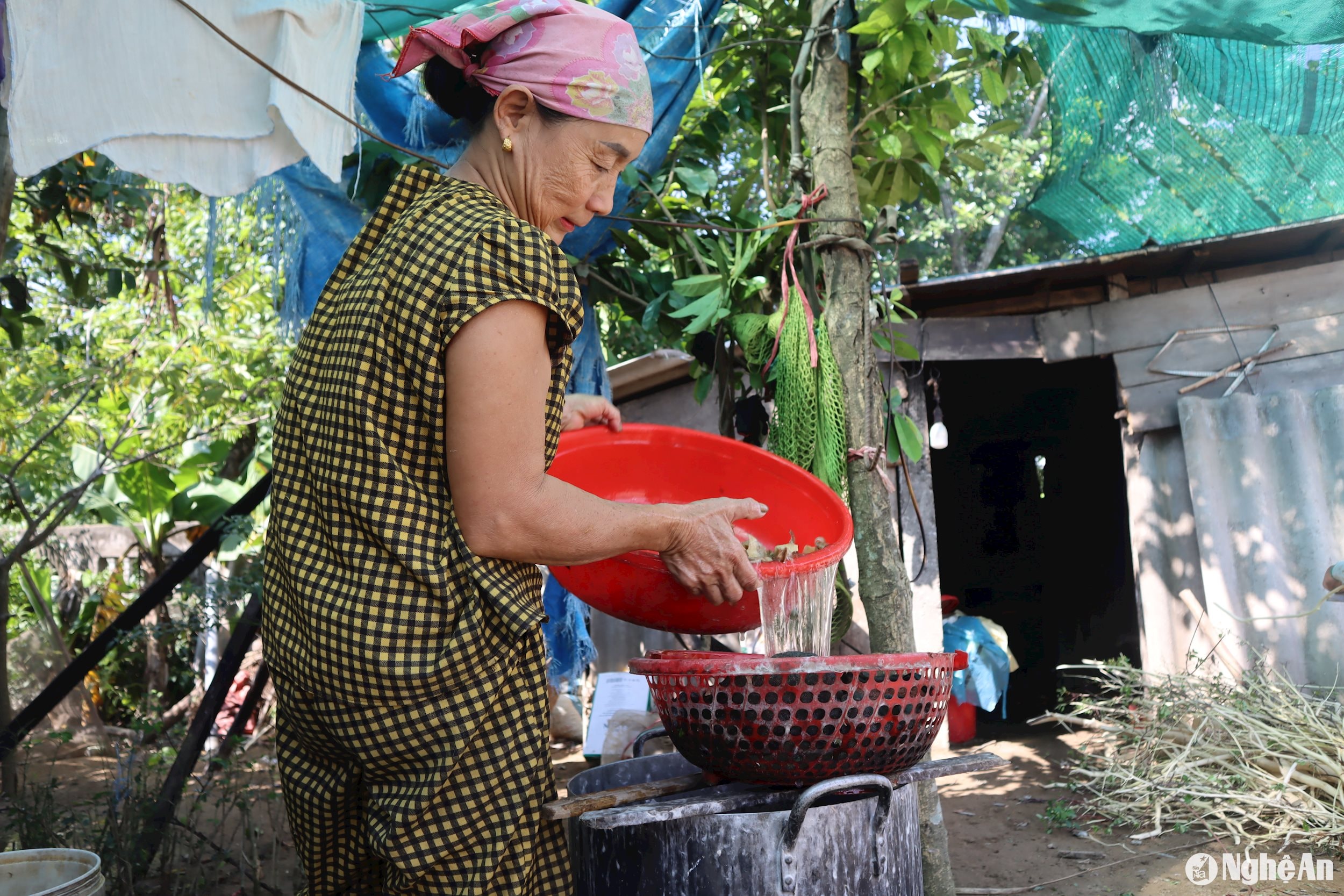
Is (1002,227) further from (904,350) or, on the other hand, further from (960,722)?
(904,350)

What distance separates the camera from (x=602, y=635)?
7195mm

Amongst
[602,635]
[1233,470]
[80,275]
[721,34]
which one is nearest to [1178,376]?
[1233,470]

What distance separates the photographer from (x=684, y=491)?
2.44m

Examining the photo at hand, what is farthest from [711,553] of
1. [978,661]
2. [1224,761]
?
[978,661]

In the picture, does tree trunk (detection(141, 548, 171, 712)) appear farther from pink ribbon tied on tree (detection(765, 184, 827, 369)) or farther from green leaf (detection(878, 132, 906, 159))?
green leaf (detection(878, 132, 906, 159))

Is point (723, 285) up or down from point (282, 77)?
down

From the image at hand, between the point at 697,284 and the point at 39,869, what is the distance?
247 centimetres

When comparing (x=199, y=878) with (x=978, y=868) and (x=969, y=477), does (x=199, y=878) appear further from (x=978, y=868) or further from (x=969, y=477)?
(x=969, y=477)

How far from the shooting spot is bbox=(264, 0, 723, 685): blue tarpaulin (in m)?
3.11

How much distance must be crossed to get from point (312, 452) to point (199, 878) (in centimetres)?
266

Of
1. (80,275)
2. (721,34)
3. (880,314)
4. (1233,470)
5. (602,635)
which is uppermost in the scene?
(721,34)

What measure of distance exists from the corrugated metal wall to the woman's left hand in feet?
12.5

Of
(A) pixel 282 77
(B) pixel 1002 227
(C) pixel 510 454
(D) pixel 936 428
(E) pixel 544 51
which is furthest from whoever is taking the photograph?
(B) pixel 1002 227

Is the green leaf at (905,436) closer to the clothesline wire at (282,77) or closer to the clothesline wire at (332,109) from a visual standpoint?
the clothesline wire at (332,109)
